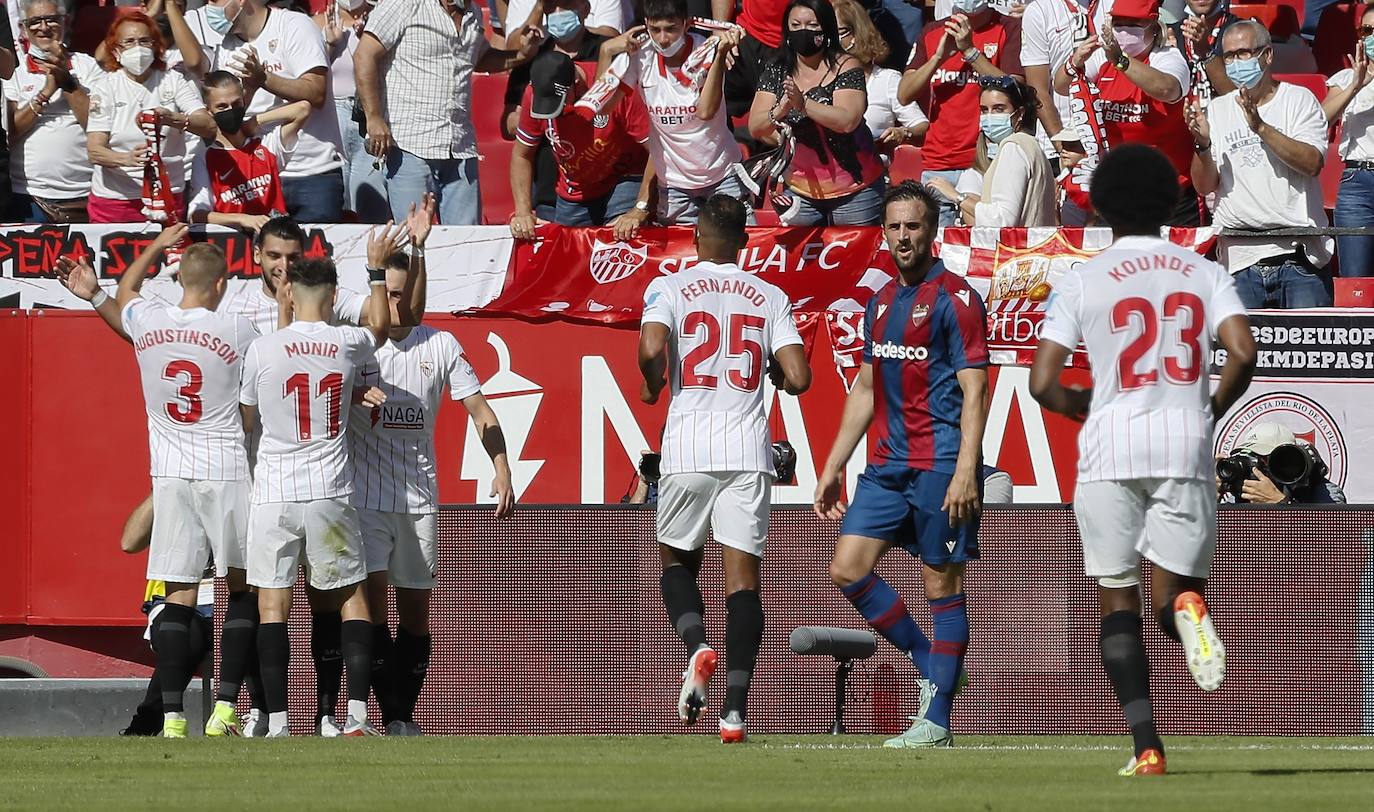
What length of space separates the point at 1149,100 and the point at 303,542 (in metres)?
6.37

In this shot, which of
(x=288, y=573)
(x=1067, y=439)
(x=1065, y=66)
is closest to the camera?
(x=288, y=573)

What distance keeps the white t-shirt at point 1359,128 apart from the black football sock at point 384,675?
22.7 ft

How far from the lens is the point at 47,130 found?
13.9 meters

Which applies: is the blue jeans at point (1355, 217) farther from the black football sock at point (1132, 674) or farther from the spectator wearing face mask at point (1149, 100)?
the black football sock at point (1132, 674)

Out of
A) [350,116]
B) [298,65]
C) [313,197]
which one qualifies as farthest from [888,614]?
[350,116]

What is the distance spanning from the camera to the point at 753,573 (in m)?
8.67

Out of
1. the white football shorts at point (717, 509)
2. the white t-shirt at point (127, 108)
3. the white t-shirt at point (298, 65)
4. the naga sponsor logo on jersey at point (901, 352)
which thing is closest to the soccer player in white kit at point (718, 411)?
the white football shorts at point (717, 509)

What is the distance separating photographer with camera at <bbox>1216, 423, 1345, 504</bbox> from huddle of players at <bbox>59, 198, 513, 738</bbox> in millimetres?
3653

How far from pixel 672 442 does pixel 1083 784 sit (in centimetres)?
279

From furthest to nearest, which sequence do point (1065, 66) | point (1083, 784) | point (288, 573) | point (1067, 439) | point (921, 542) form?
point (1065, 66)
point (1067, 439)
point (288, 573)
point (921, 542)
point (1083, 784)

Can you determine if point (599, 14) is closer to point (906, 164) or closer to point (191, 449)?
point (906, 164)

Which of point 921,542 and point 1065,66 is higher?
point 1065,66

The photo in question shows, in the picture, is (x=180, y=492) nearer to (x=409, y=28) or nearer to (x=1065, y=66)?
(x=409, y=28)

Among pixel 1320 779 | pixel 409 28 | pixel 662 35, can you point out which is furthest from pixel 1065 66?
pixel 1320 779
